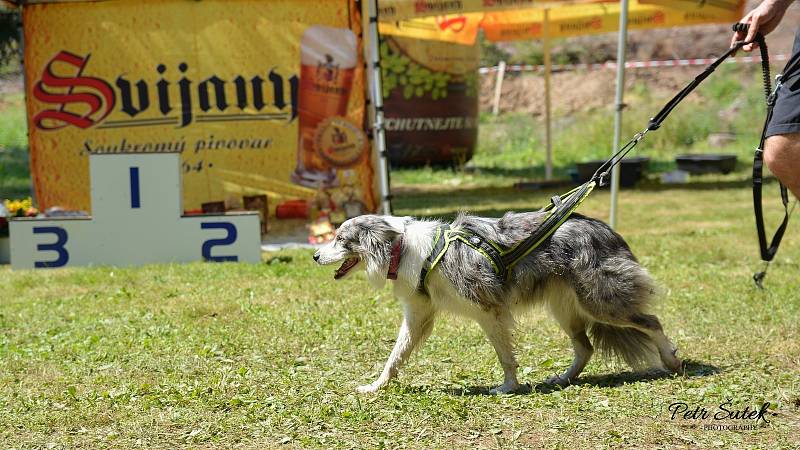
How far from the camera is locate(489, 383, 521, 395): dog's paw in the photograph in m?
5.14

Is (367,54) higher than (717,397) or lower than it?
higher

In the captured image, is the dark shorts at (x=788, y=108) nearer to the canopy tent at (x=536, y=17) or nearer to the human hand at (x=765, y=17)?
the human hand at (x=765, y=17)

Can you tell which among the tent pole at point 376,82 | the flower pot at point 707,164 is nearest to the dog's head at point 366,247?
the tent pole at point 376,82

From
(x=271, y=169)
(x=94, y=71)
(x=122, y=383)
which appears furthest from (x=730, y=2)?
(x=122, y=383)

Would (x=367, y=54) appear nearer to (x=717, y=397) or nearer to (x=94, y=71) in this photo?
(x=94, y=71)

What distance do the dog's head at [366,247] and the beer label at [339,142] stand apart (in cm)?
608

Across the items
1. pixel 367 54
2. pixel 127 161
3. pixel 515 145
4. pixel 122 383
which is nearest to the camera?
pixel 122 383

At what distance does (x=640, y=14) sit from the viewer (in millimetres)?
15953

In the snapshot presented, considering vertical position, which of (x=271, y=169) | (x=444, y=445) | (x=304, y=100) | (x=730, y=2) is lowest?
(x=444, y=445)

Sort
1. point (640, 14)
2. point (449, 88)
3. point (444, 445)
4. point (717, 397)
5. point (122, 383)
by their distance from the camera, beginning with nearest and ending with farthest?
point (444, 445) → point (717, 397) → point (122, 383) → point (640, 14) → point (449, 88)

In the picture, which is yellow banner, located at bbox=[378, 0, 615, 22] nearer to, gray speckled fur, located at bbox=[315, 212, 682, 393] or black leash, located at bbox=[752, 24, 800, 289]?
black leash, located at bbox=[752, 24, 800, 289]

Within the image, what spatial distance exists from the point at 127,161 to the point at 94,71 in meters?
2.31

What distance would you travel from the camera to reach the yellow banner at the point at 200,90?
11.1 metres

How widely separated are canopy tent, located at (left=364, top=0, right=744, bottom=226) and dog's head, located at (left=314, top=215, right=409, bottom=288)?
24.4 feet
